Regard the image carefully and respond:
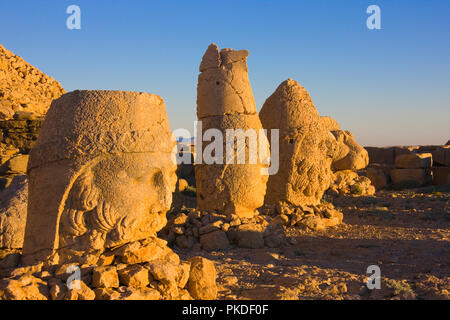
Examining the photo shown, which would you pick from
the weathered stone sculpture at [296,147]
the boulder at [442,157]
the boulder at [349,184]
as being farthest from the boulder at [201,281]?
the boulder at [442,157]

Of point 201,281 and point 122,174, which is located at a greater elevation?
point 122,174

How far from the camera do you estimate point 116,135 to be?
3186mm

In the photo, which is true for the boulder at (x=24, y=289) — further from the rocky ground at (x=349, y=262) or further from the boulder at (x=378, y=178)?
the boulder at (x=378, y=178)

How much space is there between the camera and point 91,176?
3.12 meters

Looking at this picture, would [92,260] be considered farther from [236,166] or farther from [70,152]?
[236,166]

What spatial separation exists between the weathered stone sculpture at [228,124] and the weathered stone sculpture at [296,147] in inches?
54.6

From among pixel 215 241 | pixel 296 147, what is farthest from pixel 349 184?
pixel 215 241

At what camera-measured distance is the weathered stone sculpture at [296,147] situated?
7.98 meters

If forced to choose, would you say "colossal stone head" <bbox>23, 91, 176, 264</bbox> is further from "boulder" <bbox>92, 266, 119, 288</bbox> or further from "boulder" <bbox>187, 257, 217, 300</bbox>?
"boulder" <bbox>187, 257, 217, 300</bbox>

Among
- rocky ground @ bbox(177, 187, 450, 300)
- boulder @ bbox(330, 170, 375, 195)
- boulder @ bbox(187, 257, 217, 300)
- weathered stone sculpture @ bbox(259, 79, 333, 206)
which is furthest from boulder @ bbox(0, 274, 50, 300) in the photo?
boulder @ bbox(330, 170, 375, 195)

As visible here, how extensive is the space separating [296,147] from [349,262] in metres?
3.14

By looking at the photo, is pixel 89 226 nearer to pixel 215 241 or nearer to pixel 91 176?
pixel 91 176

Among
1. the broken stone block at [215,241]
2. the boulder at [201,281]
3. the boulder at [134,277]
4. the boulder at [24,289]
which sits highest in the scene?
the boulder at [24,289]

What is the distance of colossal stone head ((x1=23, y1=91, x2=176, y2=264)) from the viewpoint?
3.09 metres
